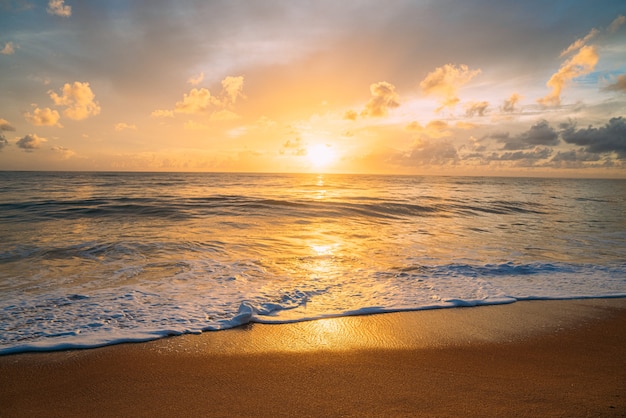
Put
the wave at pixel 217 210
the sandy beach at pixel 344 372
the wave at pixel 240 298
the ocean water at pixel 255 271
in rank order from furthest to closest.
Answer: the wave at pixel 217 210 < the ocean water at pixel 255 271 < the wave at pixel 240 298 < the sandy beach at pixel 344 372

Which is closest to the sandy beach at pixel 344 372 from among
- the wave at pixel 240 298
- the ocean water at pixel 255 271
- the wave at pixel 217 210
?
the wave at pixel 240 298

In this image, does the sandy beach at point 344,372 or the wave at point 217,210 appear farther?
the wave at point 217,210

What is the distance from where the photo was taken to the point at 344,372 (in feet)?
12.2

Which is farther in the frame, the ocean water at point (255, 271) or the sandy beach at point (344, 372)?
the ocean water at point (255, 271)

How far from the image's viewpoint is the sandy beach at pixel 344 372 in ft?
10.2

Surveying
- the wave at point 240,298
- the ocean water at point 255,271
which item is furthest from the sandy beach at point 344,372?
the ocean water at point 255,271

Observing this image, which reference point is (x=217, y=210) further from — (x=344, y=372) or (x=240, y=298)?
(x=344, y=372)

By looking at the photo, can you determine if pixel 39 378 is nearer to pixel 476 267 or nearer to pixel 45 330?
pixel 45 330

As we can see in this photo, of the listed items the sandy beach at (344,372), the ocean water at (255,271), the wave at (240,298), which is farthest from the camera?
the ocean water at (255,271)

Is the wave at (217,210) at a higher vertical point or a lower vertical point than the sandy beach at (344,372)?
higher

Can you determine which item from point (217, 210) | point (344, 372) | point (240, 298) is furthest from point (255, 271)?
point (217, 210)

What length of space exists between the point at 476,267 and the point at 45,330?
8.96 meters

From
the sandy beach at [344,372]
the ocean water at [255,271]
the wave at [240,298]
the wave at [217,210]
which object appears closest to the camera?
the sandy beach at [344,372]

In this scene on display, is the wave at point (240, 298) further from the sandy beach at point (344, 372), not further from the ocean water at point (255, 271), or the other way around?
the sandy beach at point (344, 372)
